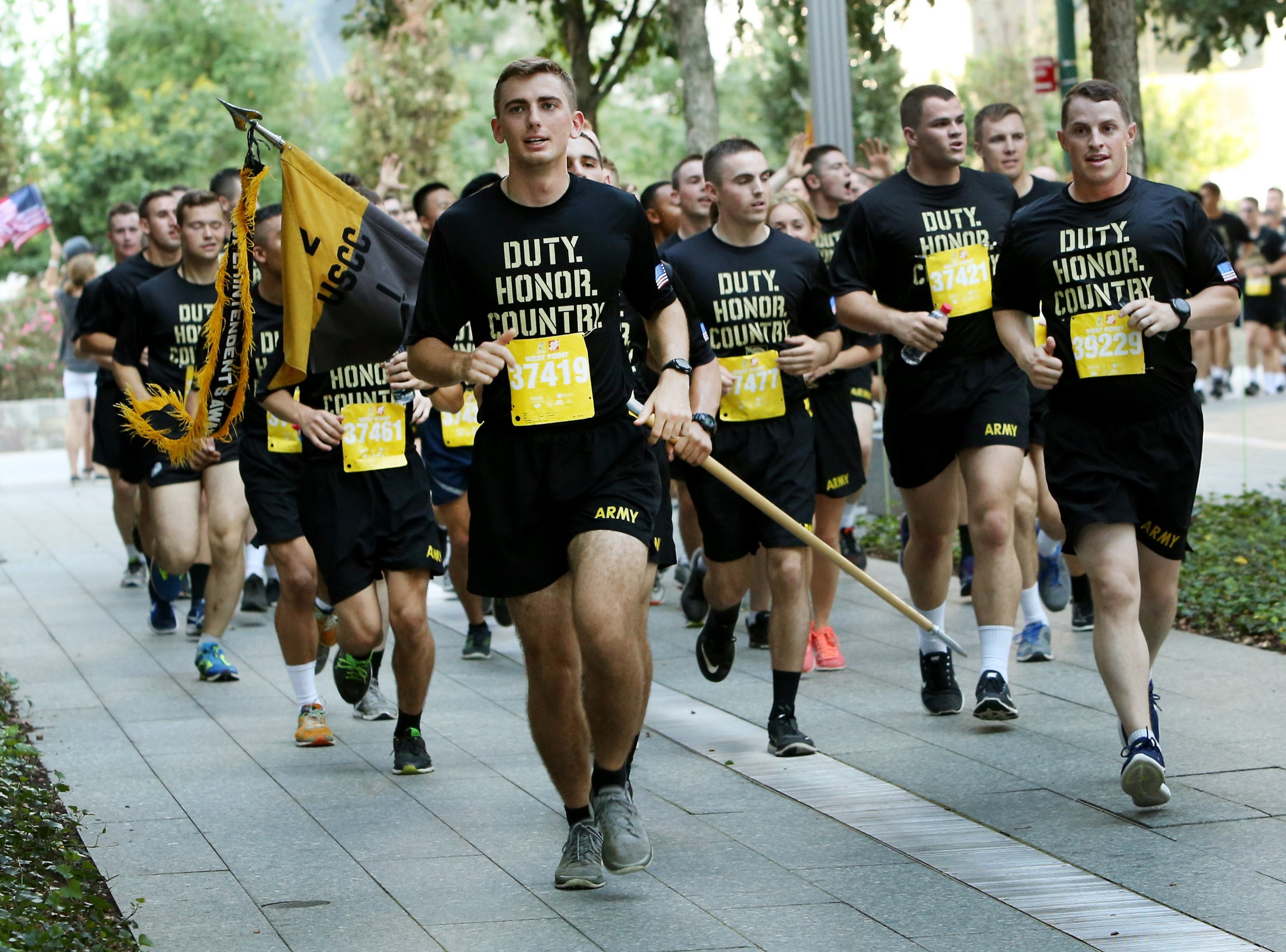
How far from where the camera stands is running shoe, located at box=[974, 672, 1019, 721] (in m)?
6.97

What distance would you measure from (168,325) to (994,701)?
4680 mm

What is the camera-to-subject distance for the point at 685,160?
996 centimetres

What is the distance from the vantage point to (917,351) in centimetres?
727

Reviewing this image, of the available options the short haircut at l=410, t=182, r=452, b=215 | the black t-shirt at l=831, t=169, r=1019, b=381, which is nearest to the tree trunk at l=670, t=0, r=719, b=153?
the short haircut at l=410, t=182, r=452, b=215

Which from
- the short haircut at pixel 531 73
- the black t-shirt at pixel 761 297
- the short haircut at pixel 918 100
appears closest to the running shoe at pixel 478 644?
the black t-shirt at pixel 761 297

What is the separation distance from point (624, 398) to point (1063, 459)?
1646 mm

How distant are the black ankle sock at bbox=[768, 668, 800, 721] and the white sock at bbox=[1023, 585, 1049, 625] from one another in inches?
70.4

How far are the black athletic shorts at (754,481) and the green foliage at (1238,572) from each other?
2.49 metres

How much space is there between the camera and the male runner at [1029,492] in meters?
8.32

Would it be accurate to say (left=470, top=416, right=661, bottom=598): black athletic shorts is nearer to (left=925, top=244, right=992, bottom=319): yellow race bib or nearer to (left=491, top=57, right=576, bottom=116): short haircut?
(left=491, top=57, right=576, bottom=116): short haircut

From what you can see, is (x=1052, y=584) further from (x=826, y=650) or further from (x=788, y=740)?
(x=788, y=740)

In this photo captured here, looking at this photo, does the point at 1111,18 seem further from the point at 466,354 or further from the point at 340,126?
the point at 340,126

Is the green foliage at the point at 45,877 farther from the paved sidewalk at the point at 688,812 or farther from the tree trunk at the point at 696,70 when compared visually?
the tree trunk at the point at 696,70

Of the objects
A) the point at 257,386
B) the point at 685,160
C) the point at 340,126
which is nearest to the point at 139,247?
the point at 685,160
